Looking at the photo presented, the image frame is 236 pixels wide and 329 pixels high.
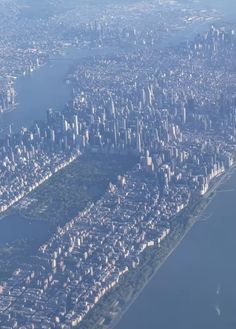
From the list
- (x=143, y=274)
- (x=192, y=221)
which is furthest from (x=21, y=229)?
(x=192, y=221)

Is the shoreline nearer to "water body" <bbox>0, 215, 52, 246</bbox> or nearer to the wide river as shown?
the wide river

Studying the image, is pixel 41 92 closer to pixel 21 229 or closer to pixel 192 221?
pixel 21 229

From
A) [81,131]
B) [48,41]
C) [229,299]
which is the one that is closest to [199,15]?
[48,41]

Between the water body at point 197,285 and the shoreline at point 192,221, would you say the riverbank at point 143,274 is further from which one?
the water body at point 197,285

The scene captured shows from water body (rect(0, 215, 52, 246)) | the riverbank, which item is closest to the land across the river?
water body (rect(0, 215, 52, 246))

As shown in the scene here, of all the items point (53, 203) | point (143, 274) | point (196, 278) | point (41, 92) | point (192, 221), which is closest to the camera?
point (196, 278)

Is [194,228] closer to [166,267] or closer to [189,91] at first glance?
[166,267]
